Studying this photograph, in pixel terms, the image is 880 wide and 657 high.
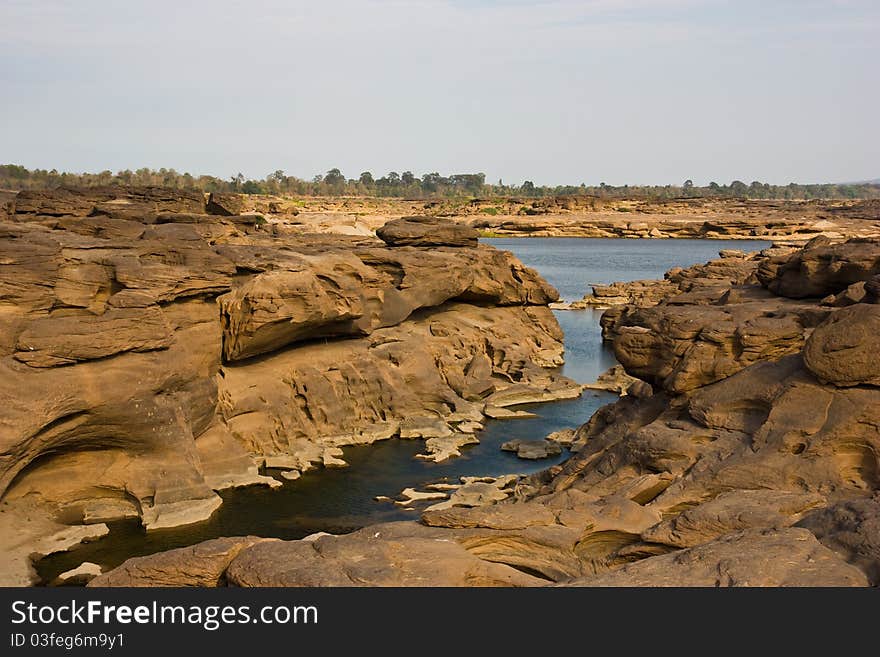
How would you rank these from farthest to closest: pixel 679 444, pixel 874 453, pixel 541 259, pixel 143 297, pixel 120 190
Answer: pixel 541 259
pixel 120 190
pixel 143 297
pixel 679 444
pixel 874 453

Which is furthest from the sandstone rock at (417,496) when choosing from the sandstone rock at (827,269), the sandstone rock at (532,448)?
the sandstone rock at (827,269)

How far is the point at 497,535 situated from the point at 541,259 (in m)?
93.3

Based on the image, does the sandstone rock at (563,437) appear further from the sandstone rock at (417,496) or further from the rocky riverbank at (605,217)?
the rocky riverbank at (605,217)

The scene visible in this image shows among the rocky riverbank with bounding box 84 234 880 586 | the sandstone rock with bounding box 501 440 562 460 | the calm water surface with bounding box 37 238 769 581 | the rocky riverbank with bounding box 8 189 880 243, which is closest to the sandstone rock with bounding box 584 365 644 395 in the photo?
the calm water surface with bounding box 37 238 769 581

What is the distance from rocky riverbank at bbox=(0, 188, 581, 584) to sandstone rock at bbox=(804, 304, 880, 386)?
15011mm

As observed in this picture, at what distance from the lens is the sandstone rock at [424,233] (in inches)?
1810

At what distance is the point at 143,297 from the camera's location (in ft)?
80.9

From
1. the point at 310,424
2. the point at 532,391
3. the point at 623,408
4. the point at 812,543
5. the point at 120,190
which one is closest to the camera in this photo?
the point at 812,543

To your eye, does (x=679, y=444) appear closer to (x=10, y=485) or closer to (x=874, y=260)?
(x=874, y=260)

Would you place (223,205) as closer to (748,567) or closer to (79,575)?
(79,575)

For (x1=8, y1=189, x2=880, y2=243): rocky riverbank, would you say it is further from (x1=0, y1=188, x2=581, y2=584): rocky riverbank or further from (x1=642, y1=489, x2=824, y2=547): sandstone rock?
(x1=642, y1=489, x2=824, y2=547): sandstone rock

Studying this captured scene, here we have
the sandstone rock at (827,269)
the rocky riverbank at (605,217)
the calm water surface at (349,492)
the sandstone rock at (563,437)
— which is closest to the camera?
the calm water surface at (349,492)

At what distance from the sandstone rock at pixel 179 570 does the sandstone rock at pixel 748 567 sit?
16.8ft
